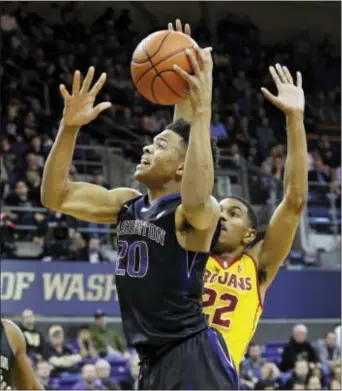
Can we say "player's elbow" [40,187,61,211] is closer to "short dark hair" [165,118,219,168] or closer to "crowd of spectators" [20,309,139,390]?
"short dark hair" [165,118,219,168]

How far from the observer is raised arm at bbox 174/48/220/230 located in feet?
12.1

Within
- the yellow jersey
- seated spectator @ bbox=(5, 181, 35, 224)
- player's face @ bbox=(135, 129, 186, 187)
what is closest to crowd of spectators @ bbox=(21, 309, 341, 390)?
seated spectator @ bbox=(5, 181, 35, 224)

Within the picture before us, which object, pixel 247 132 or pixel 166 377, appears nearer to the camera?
pixel 166 377

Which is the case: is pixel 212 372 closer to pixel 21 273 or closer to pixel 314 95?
pixel 21 273

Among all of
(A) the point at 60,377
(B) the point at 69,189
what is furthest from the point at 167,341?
(A) the point at 60,377

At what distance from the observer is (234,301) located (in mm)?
4980

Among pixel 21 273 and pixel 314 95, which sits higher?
pixel 314 95

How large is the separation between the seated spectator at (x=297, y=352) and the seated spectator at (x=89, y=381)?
254 centimetres

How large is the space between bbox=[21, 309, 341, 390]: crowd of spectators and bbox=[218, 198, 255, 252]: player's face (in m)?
5.11

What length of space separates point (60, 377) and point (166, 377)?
676 cm

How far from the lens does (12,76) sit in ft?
49.4

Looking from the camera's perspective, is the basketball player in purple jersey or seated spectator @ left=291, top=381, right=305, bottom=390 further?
seated spectator @ left=291, top=381, right=305, bottom=390

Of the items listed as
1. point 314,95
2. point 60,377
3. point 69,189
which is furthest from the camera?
point 314,95

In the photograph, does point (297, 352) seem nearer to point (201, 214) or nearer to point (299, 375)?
point (299, 375)
